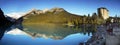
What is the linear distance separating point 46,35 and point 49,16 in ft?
2.12

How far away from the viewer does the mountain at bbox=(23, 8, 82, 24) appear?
28.3 ft

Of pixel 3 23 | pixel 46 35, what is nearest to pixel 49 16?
pixel 46 35

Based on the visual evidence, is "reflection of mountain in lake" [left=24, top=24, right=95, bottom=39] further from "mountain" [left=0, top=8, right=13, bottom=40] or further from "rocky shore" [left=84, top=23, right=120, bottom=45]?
"mountain" [left=0, top=8, right=13, bottom=40]

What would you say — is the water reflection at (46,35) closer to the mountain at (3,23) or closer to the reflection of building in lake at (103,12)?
the mountain at (3,23)

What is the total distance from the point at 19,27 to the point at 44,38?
954 millimetres

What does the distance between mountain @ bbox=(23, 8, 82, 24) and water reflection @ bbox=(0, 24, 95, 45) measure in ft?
0.56

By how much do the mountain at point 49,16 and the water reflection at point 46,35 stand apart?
17cm

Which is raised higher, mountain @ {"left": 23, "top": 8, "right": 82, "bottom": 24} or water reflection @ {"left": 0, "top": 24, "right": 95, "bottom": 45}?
mountain @ {"left": 23, "top": 8, "right": 82, "bottom": 24}

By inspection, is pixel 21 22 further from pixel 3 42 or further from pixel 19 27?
pixel 3 42

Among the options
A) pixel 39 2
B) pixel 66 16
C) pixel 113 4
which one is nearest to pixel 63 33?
pixel 66 16

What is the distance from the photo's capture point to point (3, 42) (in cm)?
854

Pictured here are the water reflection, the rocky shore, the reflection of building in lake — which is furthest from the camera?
the reflection of building in lake

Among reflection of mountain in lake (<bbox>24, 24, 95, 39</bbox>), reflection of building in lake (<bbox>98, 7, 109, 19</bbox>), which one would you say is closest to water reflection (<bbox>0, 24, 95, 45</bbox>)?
reflection of mountain in lake (<bbox>24, 24, 95, 39</bbox>)

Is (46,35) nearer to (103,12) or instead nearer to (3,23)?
(3,23)
